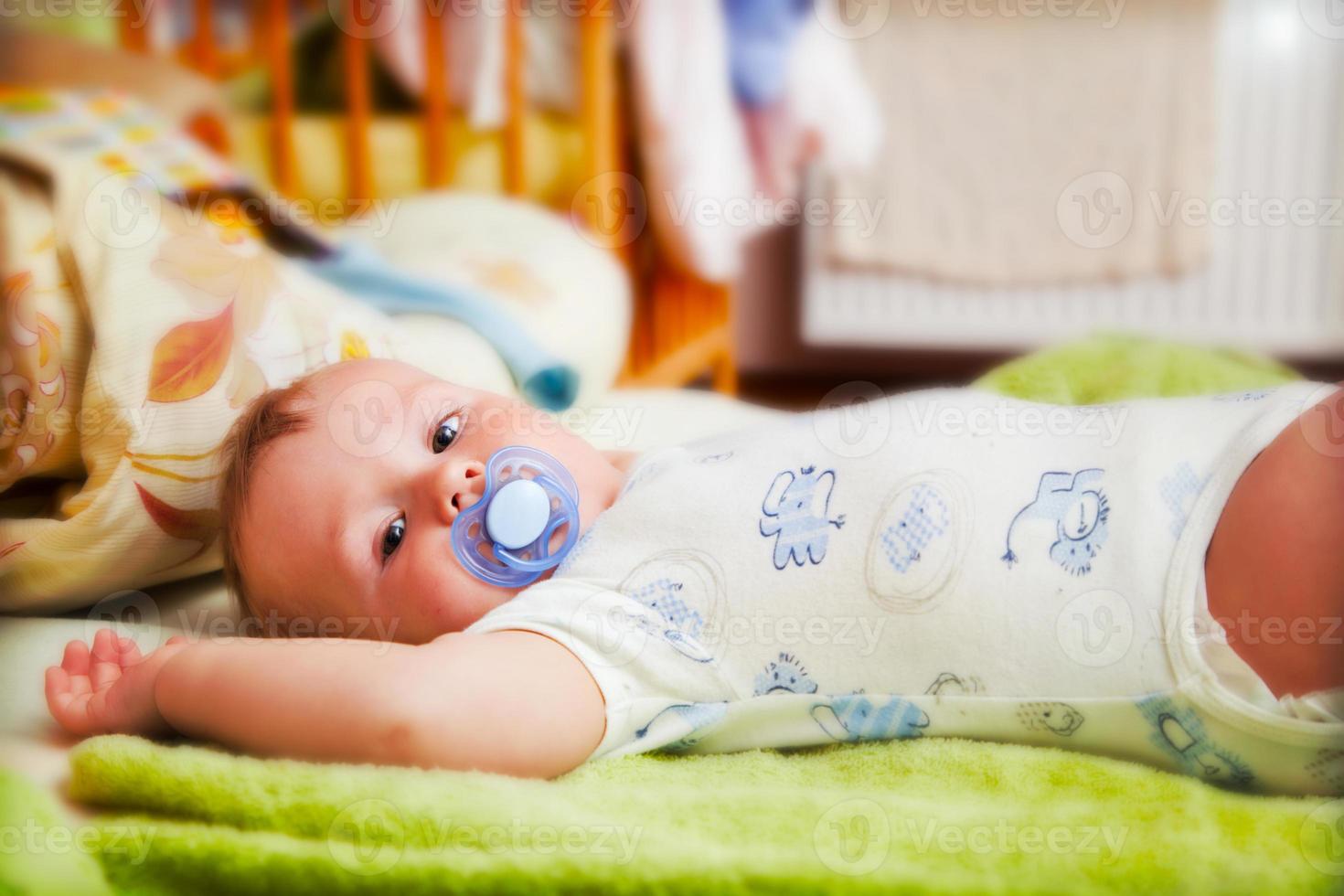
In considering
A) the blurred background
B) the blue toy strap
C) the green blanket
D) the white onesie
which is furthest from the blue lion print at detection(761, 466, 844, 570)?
the blurred background

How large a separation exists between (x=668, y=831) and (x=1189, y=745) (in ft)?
0.81

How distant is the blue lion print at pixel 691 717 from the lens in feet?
1.85

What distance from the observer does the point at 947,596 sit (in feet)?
1.77

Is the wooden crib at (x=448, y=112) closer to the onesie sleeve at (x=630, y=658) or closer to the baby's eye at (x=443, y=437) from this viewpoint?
the baby's eye at (x=443, y=437)

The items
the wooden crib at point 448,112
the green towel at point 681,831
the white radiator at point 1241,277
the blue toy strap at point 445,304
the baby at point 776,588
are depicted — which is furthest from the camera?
the white radiator at point 1241,277

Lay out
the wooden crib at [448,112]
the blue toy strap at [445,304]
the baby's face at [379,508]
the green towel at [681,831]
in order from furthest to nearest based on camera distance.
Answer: the wooden crib at [448,112], the blue toy strap at [445,304], the baby's face at [379,508], the green towel at [681,831]

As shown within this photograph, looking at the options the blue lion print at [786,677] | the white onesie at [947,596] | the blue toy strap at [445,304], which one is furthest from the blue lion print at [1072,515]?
the blue toy strap at [445,304]

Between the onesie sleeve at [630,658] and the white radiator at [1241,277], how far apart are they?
2.20 metres

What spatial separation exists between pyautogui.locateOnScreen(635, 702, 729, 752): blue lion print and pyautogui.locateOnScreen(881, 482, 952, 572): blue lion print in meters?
0.12

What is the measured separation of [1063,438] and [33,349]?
57 cm

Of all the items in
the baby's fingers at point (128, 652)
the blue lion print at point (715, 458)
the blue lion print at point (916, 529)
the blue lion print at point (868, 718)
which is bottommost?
the blue lion print at point (868, 718)

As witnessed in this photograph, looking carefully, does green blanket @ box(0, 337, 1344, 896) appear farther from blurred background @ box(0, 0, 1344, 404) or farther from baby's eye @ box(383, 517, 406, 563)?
blurred background @ box(0, 0, 1344, 404)

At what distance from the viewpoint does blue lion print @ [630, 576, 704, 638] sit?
0.58m

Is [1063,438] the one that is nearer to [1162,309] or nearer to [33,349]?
[33,349]
